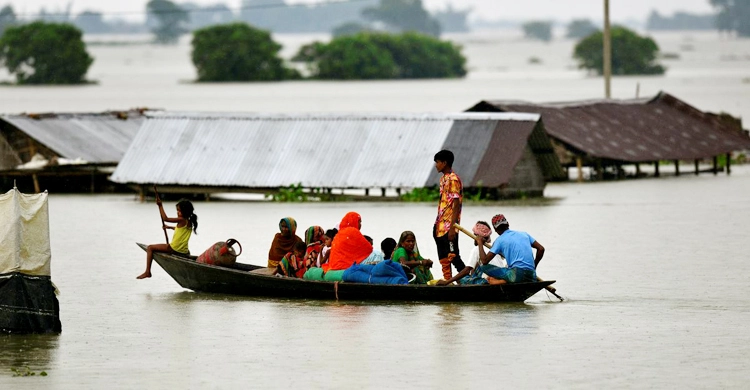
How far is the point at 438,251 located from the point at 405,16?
178 m

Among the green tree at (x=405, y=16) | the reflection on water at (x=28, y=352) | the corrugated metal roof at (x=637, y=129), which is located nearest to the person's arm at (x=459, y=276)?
the reflection on water at (x=28, y=352)

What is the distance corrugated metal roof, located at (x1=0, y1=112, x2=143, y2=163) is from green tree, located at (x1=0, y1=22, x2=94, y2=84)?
191 ft

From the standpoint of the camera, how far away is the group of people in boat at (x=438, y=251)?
45.4 feet

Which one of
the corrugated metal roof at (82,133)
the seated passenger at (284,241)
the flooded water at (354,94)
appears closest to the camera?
the seated passenger at (284,241)

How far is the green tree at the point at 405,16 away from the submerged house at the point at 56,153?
15389 centimetres

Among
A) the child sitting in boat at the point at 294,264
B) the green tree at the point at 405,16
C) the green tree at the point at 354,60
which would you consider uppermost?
the green tree at the point at 405,16

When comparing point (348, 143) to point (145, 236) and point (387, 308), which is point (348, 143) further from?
point (387, 308)

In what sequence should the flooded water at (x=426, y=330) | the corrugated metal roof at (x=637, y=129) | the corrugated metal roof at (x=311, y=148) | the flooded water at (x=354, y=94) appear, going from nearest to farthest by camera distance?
the flooded water at (x=426, y=330)
the corrugated metal roof at (x=311, y=148)
the corrugated metal roof at (x=637, y=129)
the flooded water at (x=354, y=94)

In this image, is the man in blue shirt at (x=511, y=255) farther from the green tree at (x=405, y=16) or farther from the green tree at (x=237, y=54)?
the green tree at (x=405, y=16)

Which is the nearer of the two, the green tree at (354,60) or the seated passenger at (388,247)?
the seated passenger at (388,247)

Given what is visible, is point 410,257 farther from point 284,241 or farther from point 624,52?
point 624,52

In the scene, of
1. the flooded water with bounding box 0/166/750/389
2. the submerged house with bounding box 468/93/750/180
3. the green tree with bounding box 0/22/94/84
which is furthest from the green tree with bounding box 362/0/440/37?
the flooded water with bounding box 0/166/750/389

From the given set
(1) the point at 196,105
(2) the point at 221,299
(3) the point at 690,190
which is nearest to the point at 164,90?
(1) the point at 196,105

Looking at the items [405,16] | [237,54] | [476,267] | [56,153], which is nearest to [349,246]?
[476,267]
